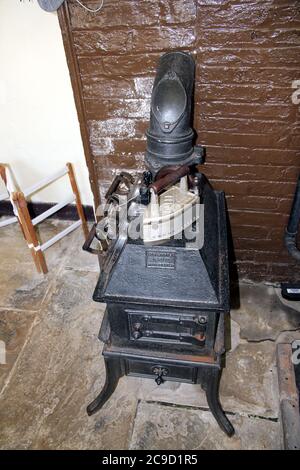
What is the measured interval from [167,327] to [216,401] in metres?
0.65

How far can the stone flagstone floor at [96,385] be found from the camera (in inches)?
86.7

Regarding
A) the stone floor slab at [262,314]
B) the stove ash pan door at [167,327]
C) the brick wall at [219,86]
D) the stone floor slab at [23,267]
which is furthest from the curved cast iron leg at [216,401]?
the stone floor slab at [23,267]

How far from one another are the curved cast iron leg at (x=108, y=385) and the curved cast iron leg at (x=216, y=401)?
58cm

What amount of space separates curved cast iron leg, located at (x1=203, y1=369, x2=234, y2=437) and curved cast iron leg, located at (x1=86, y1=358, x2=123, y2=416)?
0.58 m

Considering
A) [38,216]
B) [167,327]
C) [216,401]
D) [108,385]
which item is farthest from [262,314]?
[38,216]

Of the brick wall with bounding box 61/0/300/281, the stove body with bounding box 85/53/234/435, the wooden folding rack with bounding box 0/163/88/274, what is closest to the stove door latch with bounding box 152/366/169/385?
the stove body with bounding box 85/53/234/435

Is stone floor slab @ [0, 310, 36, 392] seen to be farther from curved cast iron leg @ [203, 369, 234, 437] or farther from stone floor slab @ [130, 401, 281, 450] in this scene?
curved cast iron leg @ [203, 369, 234, 437]

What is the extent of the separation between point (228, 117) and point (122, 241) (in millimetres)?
1274

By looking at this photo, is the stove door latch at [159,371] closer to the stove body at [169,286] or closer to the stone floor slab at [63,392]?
the stove body at [169,286]

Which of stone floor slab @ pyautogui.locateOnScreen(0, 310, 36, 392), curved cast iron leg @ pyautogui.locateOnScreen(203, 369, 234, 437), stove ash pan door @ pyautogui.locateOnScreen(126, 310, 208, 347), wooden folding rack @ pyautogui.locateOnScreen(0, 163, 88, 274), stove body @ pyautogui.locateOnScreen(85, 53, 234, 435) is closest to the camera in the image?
stove body @ pyautogui.locateOnScreen(85, 53, 234, 435)

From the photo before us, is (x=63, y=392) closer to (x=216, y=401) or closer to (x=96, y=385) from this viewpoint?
(x=96, y=385)

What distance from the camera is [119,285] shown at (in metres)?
1.70

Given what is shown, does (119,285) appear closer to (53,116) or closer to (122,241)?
(122,241)

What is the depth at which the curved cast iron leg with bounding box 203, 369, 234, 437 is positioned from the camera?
6.45 feet
